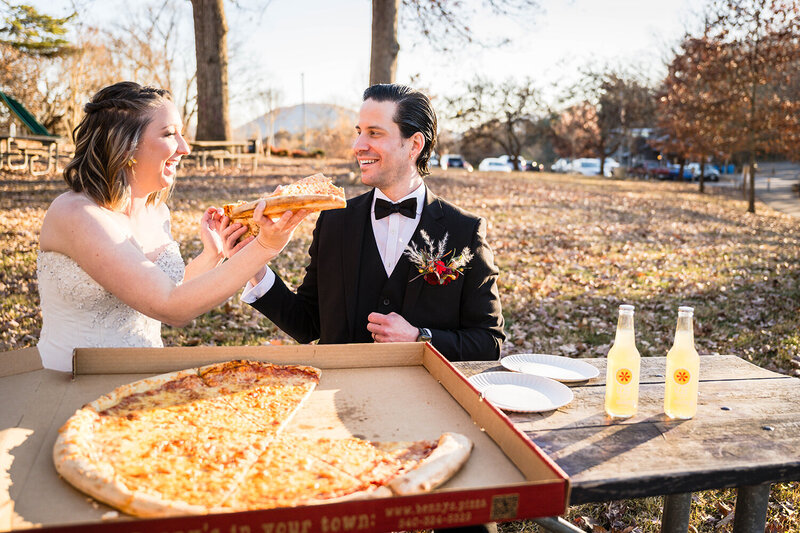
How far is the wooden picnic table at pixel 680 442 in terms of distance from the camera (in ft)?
7.16

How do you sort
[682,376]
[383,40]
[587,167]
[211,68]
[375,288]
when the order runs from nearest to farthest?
[682,376] < [375,288] < [383,40] < [211,68] < [587,167]

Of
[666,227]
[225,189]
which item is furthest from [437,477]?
[666,227]

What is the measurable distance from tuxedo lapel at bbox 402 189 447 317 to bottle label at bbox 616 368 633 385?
166 centimetres

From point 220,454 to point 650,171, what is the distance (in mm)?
56233

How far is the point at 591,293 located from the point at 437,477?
9271 millimetres

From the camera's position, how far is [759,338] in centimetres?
845

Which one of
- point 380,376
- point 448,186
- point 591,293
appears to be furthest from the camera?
point 448,186

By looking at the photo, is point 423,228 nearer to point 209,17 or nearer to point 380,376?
point 380,376

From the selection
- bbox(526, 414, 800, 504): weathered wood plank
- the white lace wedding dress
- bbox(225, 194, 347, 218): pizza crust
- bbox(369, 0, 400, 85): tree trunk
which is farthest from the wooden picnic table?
bbox(369, 0, 400, 85): tree trunk

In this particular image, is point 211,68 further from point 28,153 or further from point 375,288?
point 375,288

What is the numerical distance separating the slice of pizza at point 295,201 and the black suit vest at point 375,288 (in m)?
0.67

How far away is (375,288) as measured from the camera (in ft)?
14.0

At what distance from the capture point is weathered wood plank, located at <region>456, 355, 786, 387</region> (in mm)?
3229

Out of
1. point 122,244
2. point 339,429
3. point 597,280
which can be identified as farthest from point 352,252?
point 597,280
